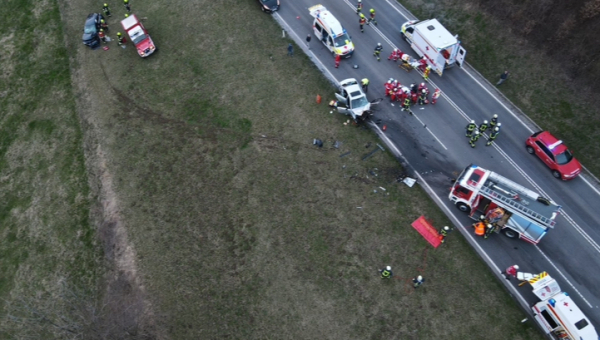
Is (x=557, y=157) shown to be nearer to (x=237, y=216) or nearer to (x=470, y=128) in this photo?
(x=470, y=128)

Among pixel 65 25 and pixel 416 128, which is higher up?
pixel 416 128

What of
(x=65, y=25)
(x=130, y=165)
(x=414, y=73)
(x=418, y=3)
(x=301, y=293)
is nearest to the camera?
(x=301, y=293)

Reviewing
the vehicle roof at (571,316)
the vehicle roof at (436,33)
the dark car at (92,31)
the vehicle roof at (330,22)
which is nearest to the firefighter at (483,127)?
the vehicle roof at (436,33)

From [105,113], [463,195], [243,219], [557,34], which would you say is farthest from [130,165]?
[557,34]

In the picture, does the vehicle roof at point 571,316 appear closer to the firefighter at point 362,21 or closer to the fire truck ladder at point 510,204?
the fire truck ladder at point 510,204

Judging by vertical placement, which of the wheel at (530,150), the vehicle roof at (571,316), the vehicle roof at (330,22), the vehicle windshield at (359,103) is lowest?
the vehicle roof at (571,316)

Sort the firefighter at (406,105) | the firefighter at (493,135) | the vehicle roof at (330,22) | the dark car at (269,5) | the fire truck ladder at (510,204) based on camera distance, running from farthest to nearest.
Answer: the dark car at (269,5)
the vehicle roof at (330,22)
the firefighter at (406,105)
the firefighter at (493,135)
the fire truck ladder at (510,204)

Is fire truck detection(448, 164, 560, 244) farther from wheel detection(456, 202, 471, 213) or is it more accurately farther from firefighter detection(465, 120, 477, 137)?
firefighter detection(465, 120, 477, 137)

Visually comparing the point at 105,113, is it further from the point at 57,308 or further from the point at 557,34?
the point at 557,34
